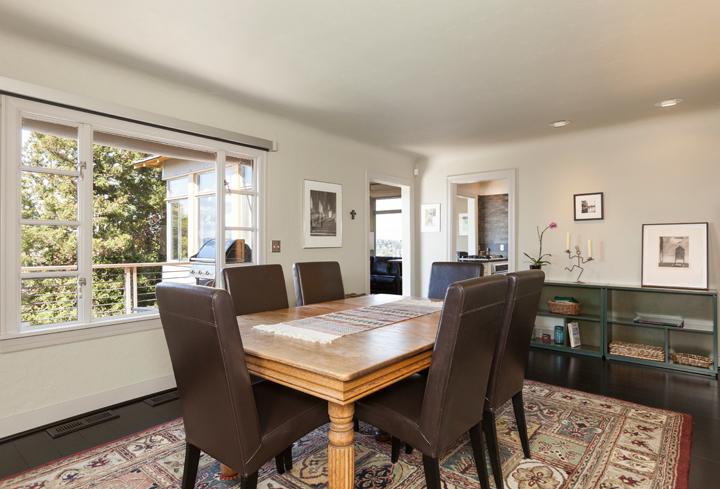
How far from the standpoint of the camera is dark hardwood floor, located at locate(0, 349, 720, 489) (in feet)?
6.93

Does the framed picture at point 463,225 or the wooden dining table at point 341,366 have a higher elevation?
the framed picture at point 463,225

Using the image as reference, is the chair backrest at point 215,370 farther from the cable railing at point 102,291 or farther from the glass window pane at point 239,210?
Answer: the glass window pane at point 239,210

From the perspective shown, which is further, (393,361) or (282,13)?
(282,13)

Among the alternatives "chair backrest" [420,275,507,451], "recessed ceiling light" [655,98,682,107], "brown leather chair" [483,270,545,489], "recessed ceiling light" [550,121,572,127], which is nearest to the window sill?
"chair backrest" [420,275,507,451]

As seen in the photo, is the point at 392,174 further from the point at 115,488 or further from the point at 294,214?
the point at 115,488

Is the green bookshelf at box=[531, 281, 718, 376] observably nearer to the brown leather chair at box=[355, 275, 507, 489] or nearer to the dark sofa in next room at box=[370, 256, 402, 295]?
the dark sofa in next room at box=[370, 256, 402, 295]

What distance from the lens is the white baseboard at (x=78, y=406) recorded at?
2383 mm

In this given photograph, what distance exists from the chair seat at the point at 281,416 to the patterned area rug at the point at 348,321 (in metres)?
0.25

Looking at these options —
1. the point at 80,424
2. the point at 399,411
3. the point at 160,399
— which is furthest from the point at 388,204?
the point at 399,411

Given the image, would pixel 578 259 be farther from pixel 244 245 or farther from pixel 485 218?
pixel 244 245

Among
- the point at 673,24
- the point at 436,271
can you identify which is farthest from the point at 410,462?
the point at 673,24

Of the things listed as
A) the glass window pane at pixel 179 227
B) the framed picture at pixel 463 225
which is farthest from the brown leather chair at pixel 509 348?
the framed picture at pixel 463 225

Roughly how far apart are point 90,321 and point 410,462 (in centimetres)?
230

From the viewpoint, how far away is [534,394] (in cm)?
304
